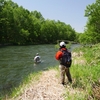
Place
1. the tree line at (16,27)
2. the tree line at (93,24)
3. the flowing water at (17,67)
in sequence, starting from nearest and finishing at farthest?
the flowing water at (17,67), the tree line at (93,24), the tree line at (16,27)

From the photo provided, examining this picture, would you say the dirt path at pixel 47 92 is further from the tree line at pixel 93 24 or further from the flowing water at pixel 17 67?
the tree line at pixel 93 24

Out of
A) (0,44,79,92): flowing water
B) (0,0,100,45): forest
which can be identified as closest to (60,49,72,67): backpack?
(0,44,79,92): flowing water

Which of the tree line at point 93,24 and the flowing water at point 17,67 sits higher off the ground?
the tree line at point 93,24

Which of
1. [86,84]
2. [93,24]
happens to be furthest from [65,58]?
[93,24]

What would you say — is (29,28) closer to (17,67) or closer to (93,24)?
(93,24)

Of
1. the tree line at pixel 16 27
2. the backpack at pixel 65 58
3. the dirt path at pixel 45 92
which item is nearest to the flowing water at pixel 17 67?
the dirt path at pixel 45 92

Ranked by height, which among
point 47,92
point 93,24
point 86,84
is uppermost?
point 93,24

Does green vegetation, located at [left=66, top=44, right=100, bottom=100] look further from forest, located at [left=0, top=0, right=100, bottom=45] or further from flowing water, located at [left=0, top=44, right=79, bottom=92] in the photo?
forest, located at [left=0, top=0, right=100, bottom=45]

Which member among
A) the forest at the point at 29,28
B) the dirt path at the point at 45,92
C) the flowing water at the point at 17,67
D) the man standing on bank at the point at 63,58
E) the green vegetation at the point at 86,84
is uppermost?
the forest at the point at 29,28

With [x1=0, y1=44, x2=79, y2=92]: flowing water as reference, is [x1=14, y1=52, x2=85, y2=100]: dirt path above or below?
above

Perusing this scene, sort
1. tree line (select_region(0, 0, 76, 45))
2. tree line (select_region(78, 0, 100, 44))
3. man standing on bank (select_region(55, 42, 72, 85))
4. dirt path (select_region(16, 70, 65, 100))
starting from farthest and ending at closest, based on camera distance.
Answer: tree line (select_region(0, 0, 76, 45)) < tree line (select_region(78, 0, 100, 44)) < man standing on bank (select_region(55, 42, 72, 85)) < dirt path (select_region(16, 70, 65, 100))

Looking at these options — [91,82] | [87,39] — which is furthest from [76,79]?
[87,39]

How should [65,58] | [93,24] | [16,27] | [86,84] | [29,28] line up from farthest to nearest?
[29,28] < [16,27] < [93,24] < [65,58] < [86,84]

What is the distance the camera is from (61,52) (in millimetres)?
8656
